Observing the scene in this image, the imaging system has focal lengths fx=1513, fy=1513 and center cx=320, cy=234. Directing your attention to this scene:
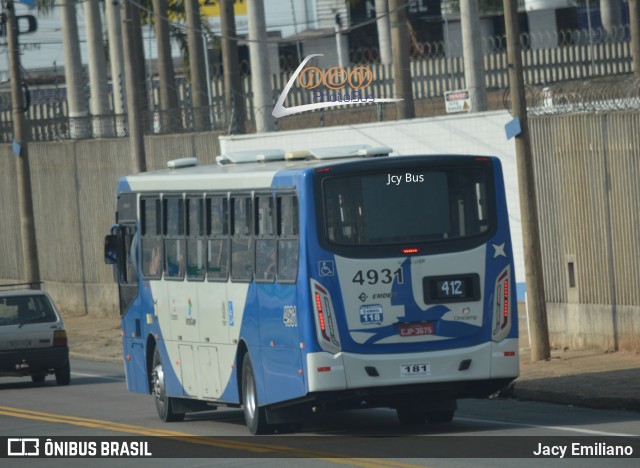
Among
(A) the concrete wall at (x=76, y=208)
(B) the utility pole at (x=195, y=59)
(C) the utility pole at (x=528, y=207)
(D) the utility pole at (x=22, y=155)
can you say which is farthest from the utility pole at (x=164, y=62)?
(C) the utility pole at (x=528, y=207)

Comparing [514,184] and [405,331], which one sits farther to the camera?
[514,184]

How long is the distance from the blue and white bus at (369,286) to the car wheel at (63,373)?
348 inches

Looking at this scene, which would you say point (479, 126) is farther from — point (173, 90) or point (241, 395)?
point (173, 90)

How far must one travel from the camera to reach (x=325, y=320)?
15523 millimetres

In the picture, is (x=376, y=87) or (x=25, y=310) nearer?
(x=25, y=310)

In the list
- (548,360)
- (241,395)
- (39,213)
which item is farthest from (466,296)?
(39,213)

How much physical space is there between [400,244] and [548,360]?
280 inches

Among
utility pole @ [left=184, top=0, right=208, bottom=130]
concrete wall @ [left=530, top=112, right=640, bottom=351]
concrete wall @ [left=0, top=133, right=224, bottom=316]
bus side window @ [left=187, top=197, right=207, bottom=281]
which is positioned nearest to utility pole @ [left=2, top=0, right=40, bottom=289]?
concrete wall @ [left=0, top=133, right=224, bottom=316]

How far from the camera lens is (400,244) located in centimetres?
1580

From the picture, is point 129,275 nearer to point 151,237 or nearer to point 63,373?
point 151,237

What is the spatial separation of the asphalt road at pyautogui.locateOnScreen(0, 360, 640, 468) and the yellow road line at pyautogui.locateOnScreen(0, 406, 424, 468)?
1 centimetres

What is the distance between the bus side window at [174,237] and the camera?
1895 cm

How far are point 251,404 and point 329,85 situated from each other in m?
16.5

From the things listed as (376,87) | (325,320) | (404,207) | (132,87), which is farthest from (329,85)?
(325,320)
